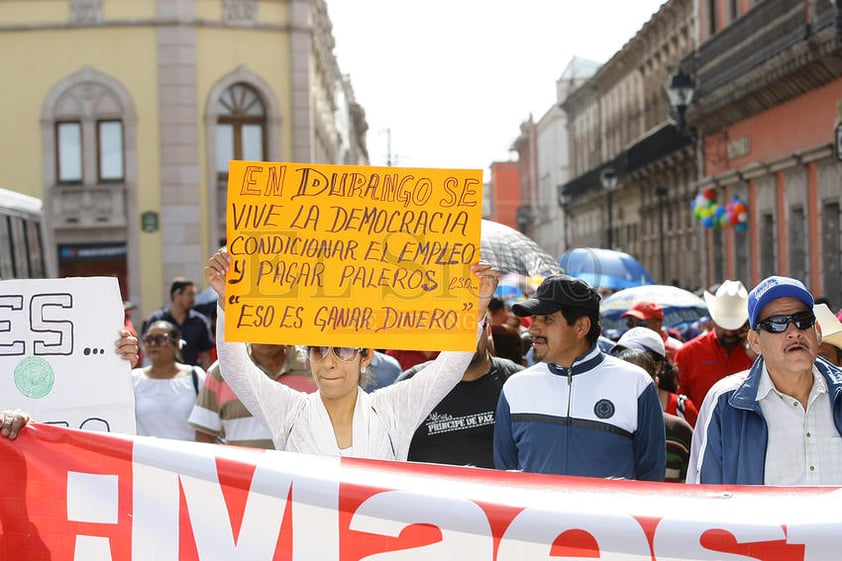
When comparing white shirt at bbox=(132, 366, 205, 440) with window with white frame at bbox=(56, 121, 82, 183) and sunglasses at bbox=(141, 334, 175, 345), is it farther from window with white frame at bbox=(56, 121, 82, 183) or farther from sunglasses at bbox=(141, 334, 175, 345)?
window with white frame at bbox=(56, 121, 82, 183)

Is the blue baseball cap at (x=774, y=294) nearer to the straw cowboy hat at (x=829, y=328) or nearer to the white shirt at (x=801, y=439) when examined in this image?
the white shirt at (x=801, y=439)

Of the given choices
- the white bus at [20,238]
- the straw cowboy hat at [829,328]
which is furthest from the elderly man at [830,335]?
the white bus at [20,238]

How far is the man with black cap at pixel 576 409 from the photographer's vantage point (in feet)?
17.8

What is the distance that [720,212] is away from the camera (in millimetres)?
31344

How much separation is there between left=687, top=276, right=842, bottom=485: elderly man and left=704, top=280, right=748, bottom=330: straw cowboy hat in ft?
14.8

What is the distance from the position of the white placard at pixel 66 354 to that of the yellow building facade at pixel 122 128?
86.0 ft

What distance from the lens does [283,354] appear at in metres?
7.23

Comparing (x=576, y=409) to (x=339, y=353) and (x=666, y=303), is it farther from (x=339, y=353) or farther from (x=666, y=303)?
(x=666, y=303)

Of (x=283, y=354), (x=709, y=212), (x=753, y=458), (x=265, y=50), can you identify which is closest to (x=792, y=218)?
(x=709, y=212)

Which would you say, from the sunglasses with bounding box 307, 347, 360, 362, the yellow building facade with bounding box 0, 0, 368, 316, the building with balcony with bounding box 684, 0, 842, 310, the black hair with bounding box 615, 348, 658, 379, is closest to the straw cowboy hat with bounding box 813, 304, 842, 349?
the black hair with bounding box 615, 348, 658, 379

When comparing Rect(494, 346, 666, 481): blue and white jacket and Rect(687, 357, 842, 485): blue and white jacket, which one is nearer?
Rect(687, 357, 842, 485): blue and white jacket

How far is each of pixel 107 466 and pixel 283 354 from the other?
2622 millimetres

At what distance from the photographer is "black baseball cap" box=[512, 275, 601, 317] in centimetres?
564

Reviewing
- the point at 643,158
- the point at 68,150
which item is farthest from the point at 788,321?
the point at 643,158
